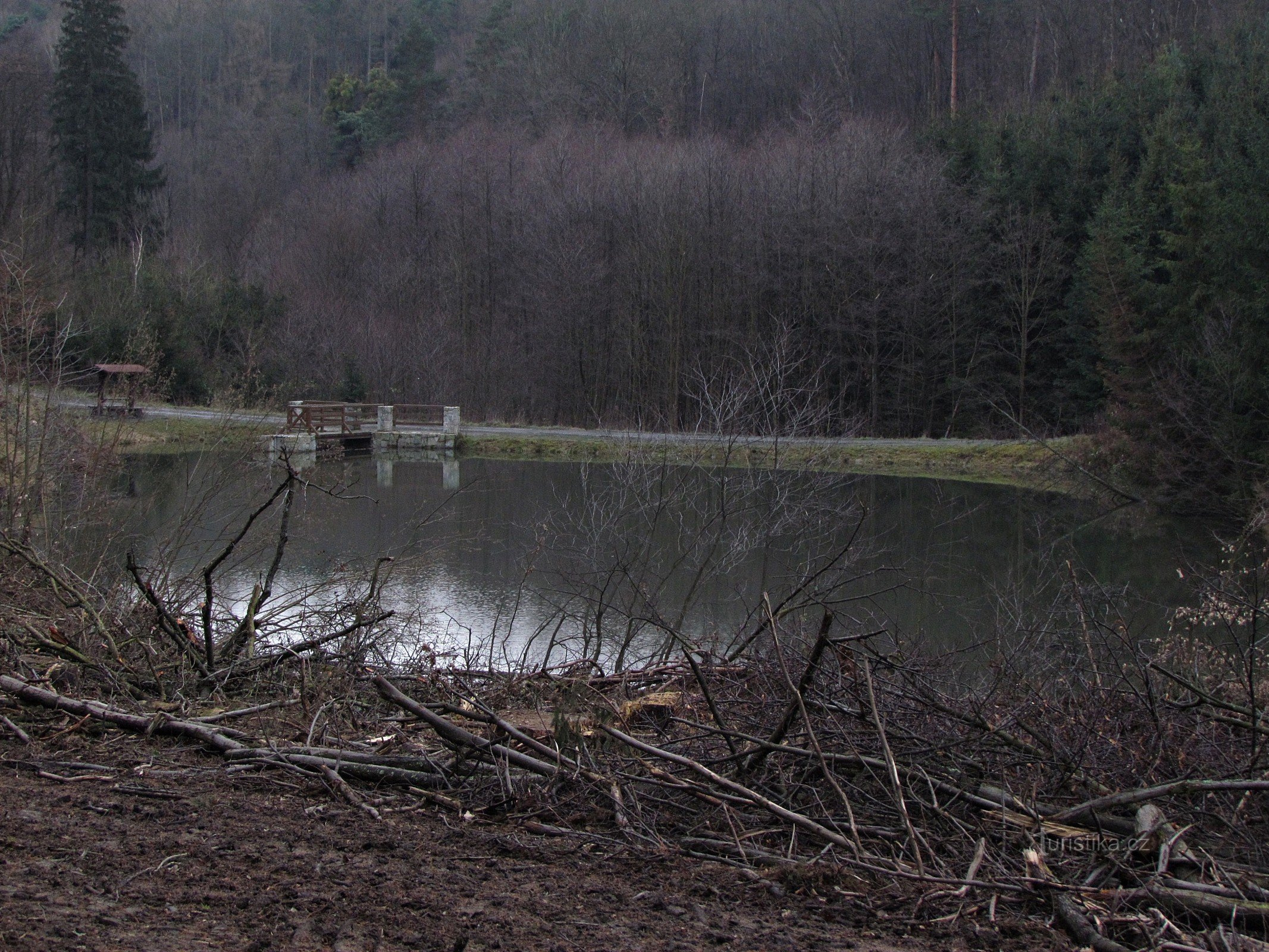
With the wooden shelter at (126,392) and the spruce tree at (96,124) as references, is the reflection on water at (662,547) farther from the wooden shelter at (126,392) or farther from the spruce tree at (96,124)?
the spruce tree at (96,124)

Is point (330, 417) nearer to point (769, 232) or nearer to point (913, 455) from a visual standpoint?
point (769, 232)

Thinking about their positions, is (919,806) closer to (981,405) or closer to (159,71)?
(981,405)

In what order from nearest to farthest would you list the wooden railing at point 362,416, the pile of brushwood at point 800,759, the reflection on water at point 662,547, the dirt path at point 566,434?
the pile of brushwood at point 800,759, the reflection on water at point 662,547, the dirt path at point 566,434, the wooden railing at point 362,416

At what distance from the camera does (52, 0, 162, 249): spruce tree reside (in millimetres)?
52250

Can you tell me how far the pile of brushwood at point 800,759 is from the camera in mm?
3531

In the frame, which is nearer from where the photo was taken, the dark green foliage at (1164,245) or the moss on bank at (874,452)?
the dark green foliage at (1164,245)

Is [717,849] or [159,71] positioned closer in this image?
[717,849]

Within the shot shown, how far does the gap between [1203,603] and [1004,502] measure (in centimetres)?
1750

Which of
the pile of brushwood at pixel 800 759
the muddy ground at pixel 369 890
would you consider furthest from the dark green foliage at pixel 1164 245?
the muddy ground at pixel 369 890

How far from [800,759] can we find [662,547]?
24.1 ft

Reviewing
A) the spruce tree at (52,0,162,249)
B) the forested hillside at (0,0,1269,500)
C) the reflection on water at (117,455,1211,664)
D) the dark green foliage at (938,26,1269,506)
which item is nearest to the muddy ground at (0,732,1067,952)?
the reflection on water at (117,455,1211,664)

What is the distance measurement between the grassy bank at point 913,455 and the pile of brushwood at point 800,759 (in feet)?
73.6

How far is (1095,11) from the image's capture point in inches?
2013

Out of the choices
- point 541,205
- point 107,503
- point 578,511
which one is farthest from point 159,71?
point 107,503
